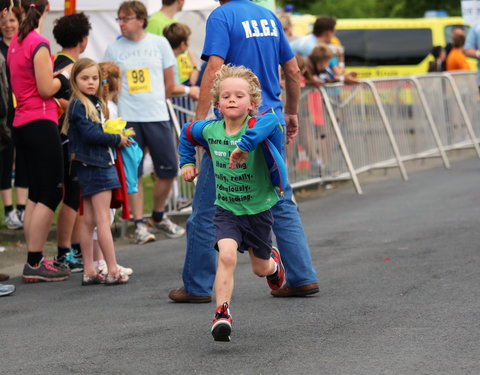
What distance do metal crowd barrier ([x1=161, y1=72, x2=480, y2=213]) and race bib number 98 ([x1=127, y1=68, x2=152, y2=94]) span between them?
102 centimetres

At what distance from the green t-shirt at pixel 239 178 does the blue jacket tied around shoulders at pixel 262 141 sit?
0.18ft

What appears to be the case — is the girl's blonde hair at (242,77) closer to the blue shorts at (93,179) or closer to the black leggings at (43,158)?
the blue shorts at (93,179)

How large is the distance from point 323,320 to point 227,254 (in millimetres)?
783

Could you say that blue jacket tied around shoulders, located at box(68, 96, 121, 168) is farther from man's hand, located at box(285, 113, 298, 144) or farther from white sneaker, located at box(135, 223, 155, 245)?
white sneaker, located at box(135, 223, 155, 245)

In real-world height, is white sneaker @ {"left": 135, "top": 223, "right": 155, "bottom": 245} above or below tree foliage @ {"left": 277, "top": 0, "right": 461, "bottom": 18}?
above

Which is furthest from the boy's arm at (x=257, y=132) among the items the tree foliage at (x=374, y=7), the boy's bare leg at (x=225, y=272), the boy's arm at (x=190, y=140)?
the tree foliage at (x=374, y=7)

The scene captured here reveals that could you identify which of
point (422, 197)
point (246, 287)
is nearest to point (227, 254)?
point (246, 287)

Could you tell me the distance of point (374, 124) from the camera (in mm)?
15305

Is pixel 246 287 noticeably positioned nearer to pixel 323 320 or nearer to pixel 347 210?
pixel 323 320

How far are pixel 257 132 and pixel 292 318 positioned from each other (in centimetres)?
119

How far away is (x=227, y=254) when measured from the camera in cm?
598

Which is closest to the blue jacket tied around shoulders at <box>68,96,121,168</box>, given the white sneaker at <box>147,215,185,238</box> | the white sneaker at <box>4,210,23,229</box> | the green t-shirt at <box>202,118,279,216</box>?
the green t-shirt at <box>202,118,279,216</box>

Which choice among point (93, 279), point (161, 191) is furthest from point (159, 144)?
point (93, 279)

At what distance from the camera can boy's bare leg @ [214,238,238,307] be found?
583 cm
